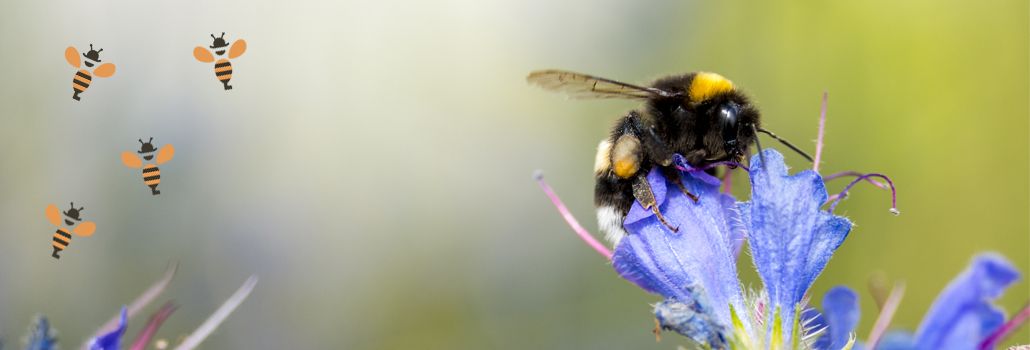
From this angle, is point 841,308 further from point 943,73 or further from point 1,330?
point 943,73

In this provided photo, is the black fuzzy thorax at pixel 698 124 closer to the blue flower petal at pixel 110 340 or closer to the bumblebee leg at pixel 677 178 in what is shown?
the bumblebee leg at pixel 677 178

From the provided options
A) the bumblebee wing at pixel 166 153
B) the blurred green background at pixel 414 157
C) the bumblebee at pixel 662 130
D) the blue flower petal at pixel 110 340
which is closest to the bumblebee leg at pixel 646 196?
the bumblebee at pixel 662 130

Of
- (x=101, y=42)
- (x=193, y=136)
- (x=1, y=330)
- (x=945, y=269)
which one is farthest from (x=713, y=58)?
(x=1, y=330)

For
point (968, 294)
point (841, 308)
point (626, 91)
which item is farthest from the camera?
point (626, 91)

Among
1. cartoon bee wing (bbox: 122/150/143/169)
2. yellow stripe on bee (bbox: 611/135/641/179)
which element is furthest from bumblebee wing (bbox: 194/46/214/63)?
yellow stripe on bee (bbox: 611/135/641/179)

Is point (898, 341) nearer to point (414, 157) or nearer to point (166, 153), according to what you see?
point (166, 153)

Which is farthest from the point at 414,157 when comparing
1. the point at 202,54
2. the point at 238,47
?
the point at 202,54
